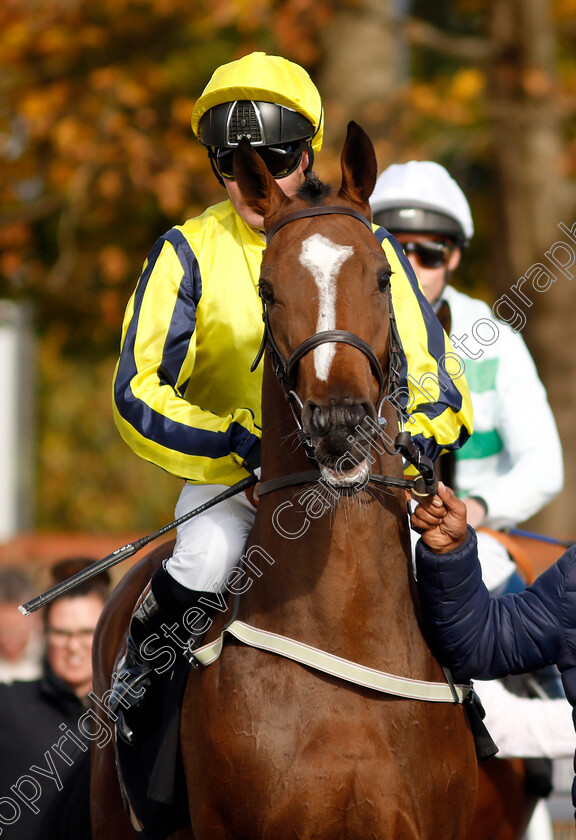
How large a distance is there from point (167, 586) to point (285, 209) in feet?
3.66

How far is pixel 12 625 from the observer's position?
625cm

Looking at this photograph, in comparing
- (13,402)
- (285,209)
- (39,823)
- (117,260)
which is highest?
(13,402)

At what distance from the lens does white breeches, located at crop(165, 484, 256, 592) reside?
3.35 meters

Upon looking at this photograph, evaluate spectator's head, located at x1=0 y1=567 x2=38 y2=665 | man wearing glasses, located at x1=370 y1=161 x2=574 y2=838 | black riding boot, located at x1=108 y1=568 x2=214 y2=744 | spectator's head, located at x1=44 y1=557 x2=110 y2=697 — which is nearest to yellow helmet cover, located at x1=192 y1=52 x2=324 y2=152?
black riding boot, located at x1=108 y1=568 x2=214 y2=744

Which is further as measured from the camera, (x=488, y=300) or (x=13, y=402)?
(x=13, y=402)

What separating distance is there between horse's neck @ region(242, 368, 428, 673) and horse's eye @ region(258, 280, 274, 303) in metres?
0.23

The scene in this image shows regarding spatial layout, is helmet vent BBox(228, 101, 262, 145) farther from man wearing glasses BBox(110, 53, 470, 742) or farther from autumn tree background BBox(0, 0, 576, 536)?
autumn tree background BBox(0, 0, 576, 536)

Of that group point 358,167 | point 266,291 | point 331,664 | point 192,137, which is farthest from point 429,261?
point 192,137

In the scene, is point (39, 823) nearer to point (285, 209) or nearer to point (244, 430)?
point (244, 430)

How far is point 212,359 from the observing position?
3.71 m

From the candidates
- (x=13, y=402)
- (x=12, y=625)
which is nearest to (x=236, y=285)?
(x=12, y=625)

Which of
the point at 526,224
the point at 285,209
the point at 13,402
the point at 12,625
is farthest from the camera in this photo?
the point at 13,402

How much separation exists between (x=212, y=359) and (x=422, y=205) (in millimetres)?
2038

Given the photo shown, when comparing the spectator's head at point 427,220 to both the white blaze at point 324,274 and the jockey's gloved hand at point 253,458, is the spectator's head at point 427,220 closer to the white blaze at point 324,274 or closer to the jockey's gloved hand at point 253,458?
the jockey's gloved hand at point 253,458
